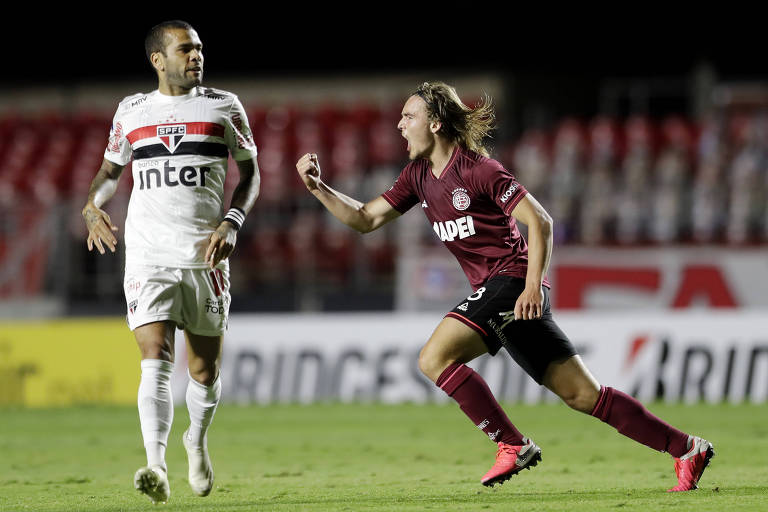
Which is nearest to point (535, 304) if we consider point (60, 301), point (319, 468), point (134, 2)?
point (319, 468)

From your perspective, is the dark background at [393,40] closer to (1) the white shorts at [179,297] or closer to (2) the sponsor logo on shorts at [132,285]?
(1) the white shorts at [179,297]

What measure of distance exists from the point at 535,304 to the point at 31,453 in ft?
16.6

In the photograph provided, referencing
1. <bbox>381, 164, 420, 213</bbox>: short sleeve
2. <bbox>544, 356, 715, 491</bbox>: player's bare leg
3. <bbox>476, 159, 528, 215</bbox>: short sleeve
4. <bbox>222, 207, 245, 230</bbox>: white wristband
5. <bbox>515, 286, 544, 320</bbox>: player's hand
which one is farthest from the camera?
<bbox>381, 164, 420, 213</bbox>: short sleeve

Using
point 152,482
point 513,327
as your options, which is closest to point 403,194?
point 513,327

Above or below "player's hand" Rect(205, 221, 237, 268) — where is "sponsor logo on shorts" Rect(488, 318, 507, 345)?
below

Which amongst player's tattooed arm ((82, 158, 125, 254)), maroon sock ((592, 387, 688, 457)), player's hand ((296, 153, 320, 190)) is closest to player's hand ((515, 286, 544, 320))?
maroon sock ((592, 387, 688, 457))

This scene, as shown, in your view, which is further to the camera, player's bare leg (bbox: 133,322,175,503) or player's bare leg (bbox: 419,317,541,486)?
player's bare leg (bbox: 419,317,541,486)

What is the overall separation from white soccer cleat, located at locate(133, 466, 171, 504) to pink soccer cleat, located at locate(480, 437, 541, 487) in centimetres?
155

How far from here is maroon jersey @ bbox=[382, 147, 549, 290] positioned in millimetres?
5742

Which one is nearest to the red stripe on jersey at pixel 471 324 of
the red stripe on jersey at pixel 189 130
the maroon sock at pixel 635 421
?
the maroon sock at pixel 635 421

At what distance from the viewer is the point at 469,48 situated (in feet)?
72.3

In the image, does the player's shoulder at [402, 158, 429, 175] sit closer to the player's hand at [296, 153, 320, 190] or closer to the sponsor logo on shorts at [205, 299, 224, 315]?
the player's hand at [296, 153, 320, 190]

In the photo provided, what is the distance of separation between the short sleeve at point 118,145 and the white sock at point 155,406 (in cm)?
112

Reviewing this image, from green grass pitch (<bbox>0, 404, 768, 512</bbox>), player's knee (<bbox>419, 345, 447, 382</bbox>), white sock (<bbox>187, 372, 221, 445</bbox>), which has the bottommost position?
green grass pitch (<bbox>0, 404, 768, 512</bbox>)
